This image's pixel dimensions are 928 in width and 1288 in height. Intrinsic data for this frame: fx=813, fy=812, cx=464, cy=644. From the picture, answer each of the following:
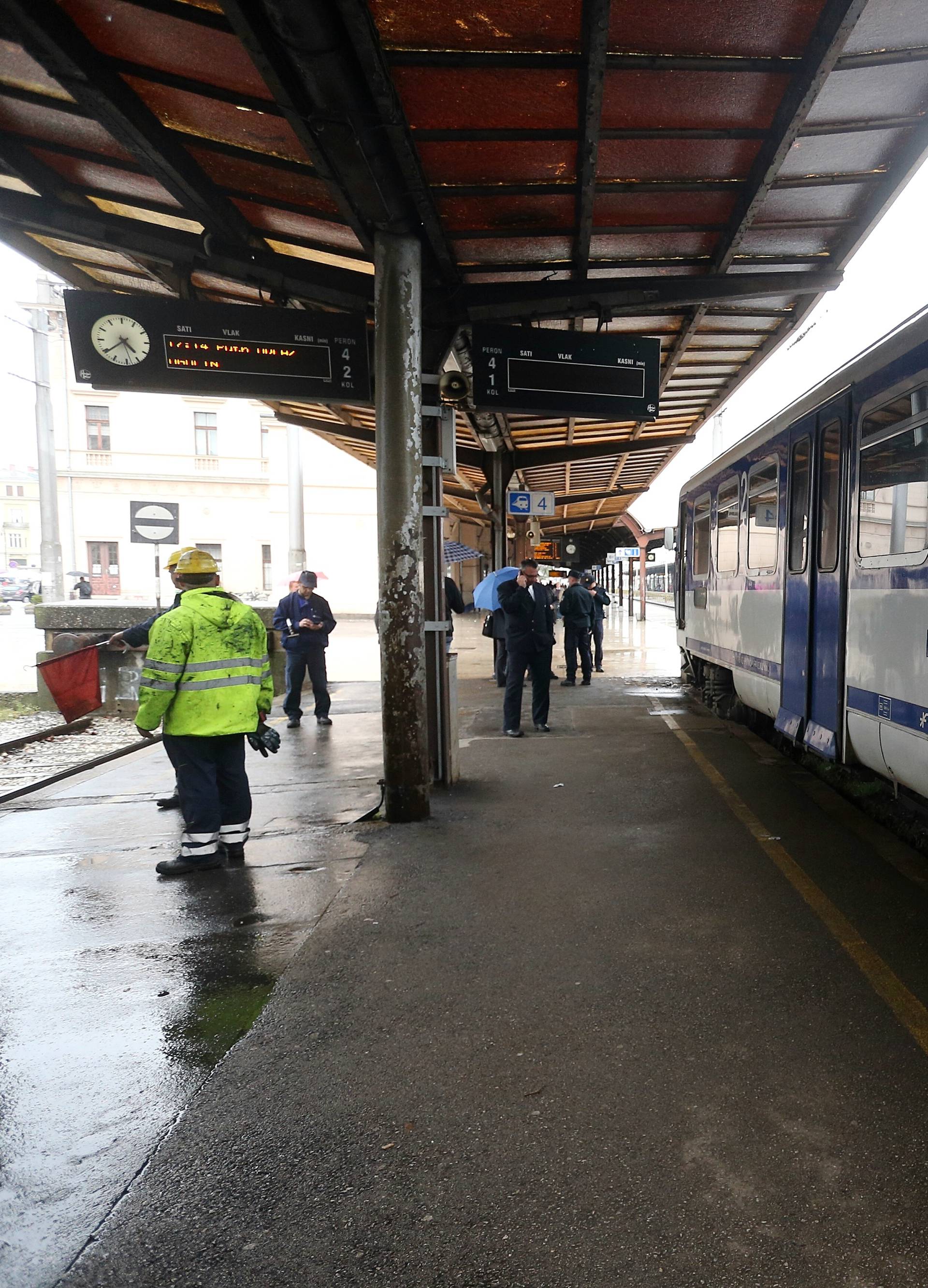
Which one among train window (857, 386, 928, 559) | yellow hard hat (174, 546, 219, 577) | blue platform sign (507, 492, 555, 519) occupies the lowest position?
yellow hard hat (174, 546, 219, 577)

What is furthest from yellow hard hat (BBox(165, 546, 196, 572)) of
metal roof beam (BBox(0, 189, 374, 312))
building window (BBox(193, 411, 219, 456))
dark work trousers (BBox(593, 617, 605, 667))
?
building window (BBox(193, 411, 219, 456))

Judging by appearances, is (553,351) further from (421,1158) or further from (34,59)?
(421,1158)

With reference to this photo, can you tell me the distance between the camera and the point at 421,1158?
2490 millimetres

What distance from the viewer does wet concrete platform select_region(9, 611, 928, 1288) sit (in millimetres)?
2156

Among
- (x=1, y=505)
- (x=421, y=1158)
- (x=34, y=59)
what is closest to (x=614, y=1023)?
(x=421, y=1158)

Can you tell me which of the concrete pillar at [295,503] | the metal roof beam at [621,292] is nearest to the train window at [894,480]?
the metal roof beam at [621,292]

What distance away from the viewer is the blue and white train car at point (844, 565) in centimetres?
457

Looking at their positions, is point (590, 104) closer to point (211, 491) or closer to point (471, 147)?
point (471, 147)

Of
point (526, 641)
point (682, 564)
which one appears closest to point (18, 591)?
point (682, 564)

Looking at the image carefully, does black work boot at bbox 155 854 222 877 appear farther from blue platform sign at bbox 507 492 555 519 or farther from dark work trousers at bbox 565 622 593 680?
blue platform sign at bbox 507 492 555 519

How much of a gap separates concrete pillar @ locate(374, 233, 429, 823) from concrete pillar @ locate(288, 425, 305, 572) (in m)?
14.7

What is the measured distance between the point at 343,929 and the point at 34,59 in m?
4.84

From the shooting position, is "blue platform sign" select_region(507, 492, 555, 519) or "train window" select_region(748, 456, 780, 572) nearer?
"train window" select_region(748, 456, 780, 572)

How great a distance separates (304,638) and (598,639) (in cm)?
717
